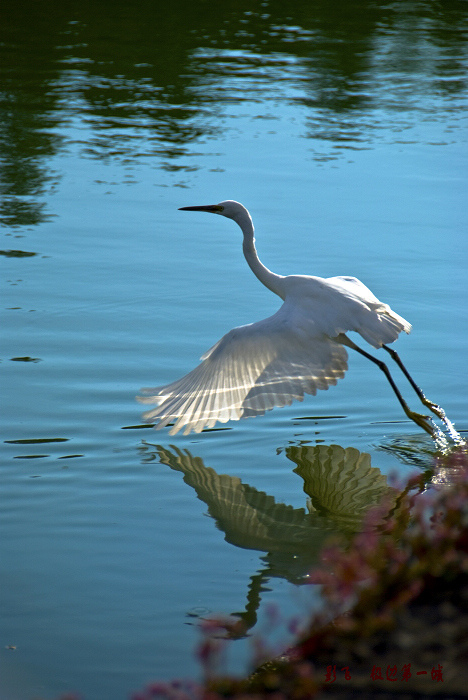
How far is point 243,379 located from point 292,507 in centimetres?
79

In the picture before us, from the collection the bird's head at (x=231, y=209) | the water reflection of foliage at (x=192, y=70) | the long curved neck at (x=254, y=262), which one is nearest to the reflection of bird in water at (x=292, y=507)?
the long curved neck at (x=254, y=262)

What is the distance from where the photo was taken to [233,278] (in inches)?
322

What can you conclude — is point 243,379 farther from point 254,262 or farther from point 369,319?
point 254,262

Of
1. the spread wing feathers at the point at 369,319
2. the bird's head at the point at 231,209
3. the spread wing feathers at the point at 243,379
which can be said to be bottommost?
the spread wing feathers at the point at 243,379

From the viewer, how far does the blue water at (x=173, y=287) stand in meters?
4.09

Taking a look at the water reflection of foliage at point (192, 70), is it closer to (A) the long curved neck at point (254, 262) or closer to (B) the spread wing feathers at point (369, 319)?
(A) the long curved neck at point (254, 262)

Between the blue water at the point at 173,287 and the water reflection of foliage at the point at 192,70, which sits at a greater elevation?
the water reflection of foliage at the point at 192,70

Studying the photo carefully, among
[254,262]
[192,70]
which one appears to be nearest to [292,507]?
[254,262]

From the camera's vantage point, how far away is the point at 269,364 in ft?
17.5

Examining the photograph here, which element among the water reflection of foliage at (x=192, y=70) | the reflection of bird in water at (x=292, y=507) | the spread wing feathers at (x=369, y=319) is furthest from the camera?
the water reflection of foliage at (x=192, y=70)

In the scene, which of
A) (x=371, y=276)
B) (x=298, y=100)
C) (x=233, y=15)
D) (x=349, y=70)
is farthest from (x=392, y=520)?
(x=233, y=15)

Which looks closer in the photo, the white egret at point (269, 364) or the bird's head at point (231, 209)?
the white egret at point (269, 364)

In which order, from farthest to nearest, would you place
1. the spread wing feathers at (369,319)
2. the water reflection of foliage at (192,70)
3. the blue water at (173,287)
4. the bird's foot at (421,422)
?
1. the water reflection of foliage at (192,70)
2. the bird's foot at (421,422)
3. the spread wing feathers at (369,319)
4. the blue water at (173,287)

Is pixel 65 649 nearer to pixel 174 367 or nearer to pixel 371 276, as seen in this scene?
pixel 174 367
